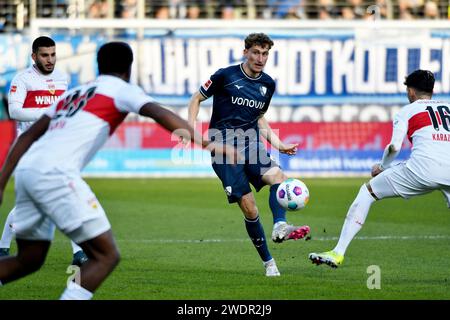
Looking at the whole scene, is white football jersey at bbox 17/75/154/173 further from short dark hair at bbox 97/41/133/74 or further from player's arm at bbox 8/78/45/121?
player's arm at bbox 8/78/45/121

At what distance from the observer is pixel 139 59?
917 inches

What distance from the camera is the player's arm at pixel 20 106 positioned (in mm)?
10477

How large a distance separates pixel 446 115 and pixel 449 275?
167 cm

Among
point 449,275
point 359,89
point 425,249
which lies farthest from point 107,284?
point 359,89

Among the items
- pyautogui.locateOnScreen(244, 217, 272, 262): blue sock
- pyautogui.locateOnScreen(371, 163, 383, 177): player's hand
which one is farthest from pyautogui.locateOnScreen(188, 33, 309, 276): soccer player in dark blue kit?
pyautogui.locateOnScreen(371, 163, 383, 177): player's hand

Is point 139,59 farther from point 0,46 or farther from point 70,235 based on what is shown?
point 70,235

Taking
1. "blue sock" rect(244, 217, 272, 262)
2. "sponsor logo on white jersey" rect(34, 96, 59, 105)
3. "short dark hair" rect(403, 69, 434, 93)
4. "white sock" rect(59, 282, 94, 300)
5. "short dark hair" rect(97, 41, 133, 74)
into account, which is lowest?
"blue sock" rect(244, 217, 272, 262)

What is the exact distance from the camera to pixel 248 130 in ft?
33.3

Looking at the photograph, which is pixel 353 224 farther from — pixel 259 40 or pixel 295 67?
pixel 295 67

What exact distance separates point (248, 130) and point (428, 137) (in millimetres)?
1997

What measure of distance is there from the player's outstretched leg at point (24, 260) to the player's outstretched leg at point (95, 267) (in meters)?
0.47

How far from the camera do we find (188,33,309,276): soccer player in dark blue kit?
9.70 meters

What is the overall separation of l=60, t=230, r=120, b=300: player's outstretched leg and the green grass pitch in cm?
171

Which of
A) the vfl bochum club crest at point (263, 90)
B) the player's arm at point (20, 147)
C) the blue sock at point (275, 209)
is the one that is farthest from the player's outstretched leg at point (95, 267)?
the vfl bochum club crest at point (263, 90)
